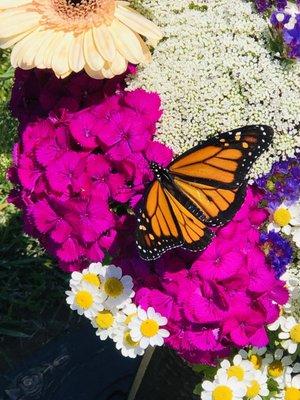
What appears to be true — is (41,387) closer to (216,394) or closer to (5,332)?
(5,332)

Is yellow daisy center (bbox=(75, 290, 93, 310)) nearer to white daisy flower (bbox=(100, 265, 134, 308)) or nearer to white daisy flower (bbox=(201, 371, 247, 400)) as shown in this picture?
white daisy flower (bbox=(100, 265, 134, 308))

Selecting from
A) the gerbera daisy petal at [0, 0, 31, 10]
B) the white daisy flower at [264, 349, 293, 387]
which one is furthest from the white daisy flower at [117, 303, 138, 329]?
the gerbera daisy petal at [0, 0, 31, 10]

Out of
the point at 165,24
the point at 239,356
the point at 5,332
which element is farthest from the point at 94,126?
the point at 5,332

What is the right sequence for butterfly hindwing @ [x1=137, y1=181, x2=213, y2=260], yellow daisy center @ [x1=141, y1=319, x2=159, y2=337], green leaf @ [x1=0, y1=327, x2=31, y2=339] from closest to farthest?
1. butterfly hindwing @ [x1=137, y1=181, x2=213, y2=260]
2. yellow daisy center @ [x1=141, y1=319, x2=159, y2=337]
3. green leaf @ [x1=0, y1=327, x2=31, y2=339]

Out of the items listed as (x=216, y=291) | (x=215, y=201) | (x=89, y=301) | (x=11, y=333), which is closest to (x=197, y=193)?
(x=215, y=201)

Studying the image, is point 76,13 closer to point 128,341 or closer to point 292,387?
point 128,341
